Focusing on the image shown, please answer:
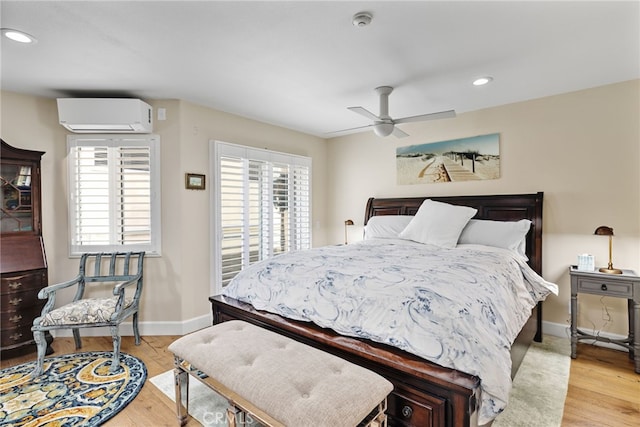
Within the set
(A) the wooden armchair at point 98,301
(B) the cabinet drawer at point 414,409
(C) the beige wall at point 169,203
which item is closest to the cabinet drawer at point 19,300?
(A) the wooden armchair at point 98,301

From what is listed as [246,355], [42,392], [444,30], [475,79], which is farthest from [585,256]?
[42,392]

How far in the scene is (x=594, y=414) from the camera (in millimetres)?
2014

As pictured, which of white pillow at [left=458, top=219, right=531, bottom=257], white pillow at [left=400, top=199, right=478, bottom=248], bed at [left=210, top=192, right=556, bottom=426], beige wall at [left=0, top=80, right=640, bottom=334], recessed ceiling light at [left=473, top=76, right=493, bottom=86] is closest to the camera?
bed at [left=210, top=192, right=556, bottom=426]

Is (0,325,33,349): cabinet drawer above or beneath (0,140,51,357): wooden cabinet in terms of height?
beneath

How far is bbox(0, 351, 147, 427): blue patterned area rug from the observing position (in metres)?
1.99

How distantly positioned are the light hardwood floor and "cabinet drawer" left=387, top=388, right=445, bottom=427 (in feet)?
3.66

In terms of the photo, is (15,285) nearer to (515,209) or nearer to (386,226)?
(386,226)

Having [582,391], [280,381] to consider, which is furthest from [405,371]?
[582,391]

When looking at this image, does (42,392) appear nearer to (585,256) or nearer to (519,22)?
(519,22)

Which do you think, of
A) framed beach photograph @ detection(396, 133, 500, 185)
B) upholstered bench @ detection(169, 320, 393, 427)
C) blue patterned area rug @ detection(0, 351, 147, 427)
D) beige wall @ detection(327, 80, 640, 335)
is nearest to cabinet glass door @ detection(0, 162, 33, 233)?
blue patterned area rug @ detection(0, 351, 147, 427)

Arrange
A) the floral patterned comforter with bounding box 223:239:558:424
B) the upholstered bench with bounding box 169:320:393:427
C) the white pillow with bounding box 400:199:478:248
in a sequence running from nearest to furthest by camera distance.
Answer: the upholstered bench with bounding box 169:320:393:427 → the floral patterned comforter with bounding box 223:239:558:424 → the white pillow with bounding box 400:199:478:248

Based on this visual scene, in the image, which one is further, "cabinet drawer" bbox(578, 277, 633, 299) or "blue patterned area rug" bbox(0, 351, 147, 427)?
"cabinet drawer" bbox(578, 277, 633, 299)

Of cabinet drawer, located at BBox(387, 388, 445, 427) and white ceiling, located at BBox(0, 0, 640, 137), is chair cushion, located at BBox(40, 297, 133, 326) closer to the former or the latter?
white ceiling, located at BBox(0, 0, 640, 137)

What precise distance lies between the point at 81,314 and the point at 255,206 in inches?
82.1
